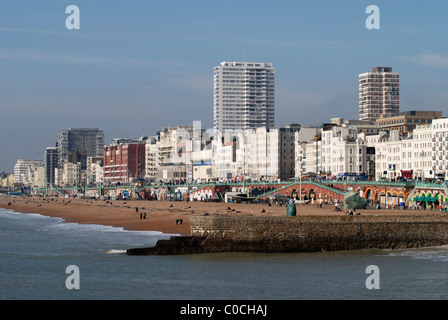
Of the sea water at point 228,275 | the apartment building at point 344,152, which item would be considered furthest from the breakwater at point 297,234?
the apartment building at point 344,152

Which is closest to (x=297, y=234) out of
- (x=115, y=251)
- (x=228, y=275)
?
(x=228, y=275)

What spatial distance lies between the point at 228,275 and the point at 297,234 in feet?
29.2

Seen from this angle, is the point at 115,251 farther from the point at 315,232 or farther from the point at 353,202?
the point at 353,202

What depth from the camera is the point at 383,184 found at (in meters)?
99.8

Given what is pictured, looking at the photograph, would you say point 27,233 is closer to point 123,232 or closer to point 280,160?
point 123,232

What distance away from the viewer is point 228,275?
1686 inches

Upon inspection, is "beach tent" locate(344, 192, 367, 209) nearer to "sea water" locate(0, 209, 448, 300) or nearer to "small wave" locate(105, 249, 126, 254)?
"sea water" locate(0, 209, 448, 300)

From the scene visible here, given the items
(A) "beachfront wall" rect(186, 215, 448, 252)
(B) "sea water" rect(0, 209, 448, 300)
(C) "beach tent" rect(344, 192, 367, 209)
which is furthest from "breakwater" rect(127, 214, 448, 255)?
(C) "beach tent" rect(344, 192, 367, 209)

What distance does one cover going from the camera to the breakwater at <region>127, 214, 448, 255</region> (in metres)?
49.5

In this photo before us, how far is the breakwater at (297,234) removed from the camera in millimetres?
49500

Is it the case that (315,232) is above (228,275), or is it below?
above
